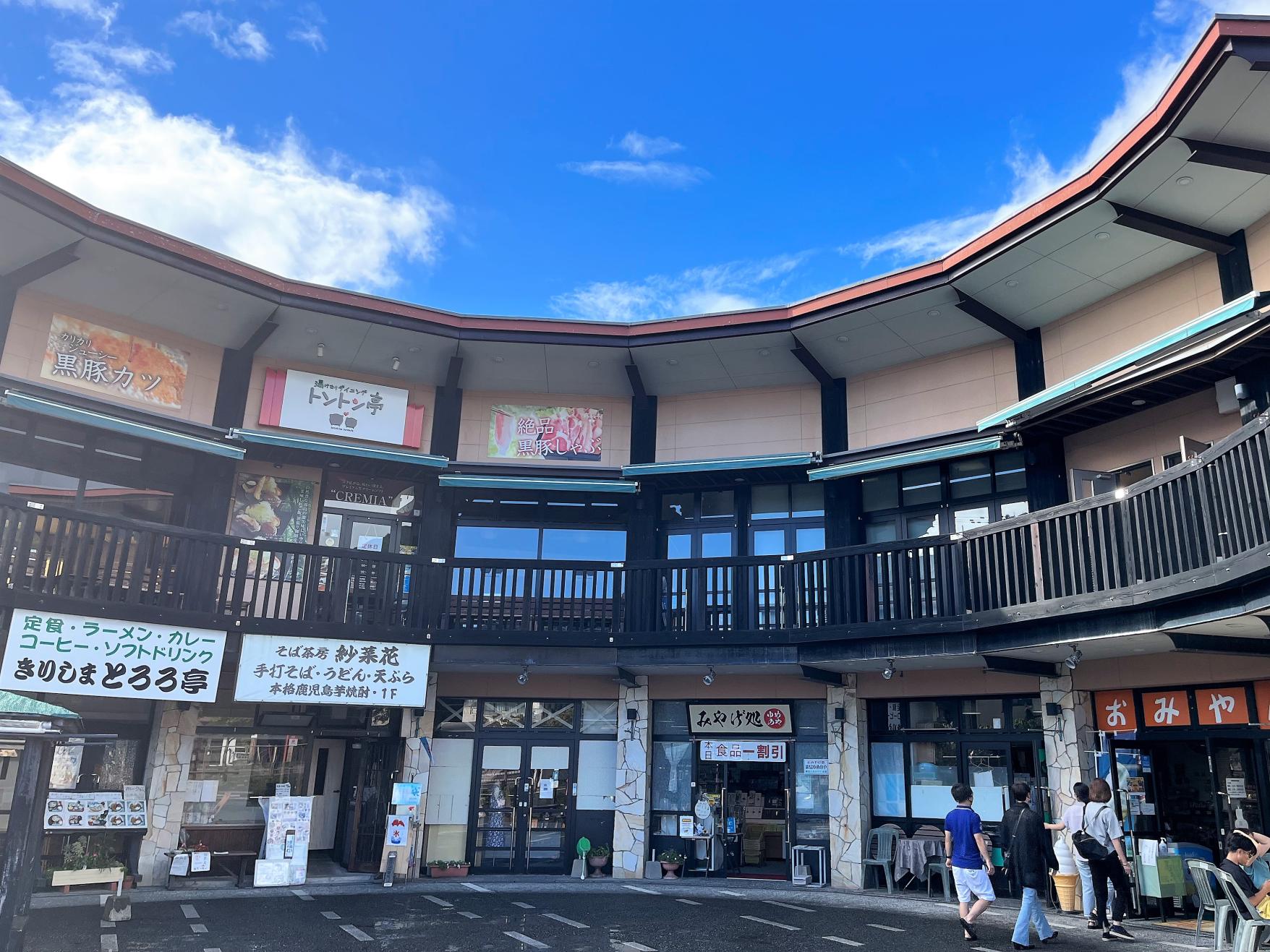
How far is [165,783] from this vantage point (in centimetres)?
1344

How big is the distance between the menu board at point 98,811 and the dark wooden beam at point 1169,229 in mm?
14594

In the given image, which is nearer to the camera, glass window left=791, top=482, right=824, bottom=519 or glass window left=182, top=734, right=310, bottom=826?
glass window left=182, top=734, right=310, bottom=826

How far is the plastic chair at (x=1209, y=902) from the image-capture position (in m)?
8.62

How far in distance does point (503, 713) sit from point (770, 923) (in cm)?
600

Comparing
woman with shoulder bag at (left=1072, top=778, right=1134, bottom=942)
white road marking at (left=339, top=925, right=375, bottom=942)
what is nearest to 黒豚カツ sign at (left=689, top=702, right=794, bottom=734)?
woman with shoulder bag at (left=1072, top=778, right=1134, bottom=942)

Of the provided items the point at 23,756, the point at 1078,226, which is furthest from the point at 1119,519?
the point at 23,756

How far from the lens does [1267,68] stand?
8734 millimetres

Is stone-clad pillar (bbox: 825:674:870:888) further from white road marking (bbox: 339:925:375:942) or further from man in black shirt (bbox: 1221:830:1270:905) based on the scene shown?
white road marking (bbox: 339:925:375:942)

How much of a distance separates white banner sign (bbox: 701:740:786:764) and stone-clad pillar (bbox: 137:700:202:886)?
25.2 ft

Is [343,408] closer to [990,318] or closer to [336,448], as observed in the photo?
[336,448]

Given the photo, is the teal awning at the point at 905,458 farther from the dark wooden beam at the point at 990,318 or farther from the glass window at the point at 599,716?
the glass window at the point at 599,716

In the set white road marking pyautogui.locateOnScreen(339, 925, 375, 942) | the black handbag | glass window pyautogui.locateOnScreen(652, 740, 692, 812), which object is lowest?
Result: white road marking pyautogui.locateOnScreen(339, 925, 375, 942)

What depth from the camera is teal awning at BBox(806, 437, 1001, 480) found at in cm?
1298

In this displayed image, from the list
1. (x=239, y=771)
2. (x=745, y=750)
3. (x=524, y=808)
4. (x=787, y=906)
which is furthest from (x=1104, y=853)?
(x=239, y=771)
